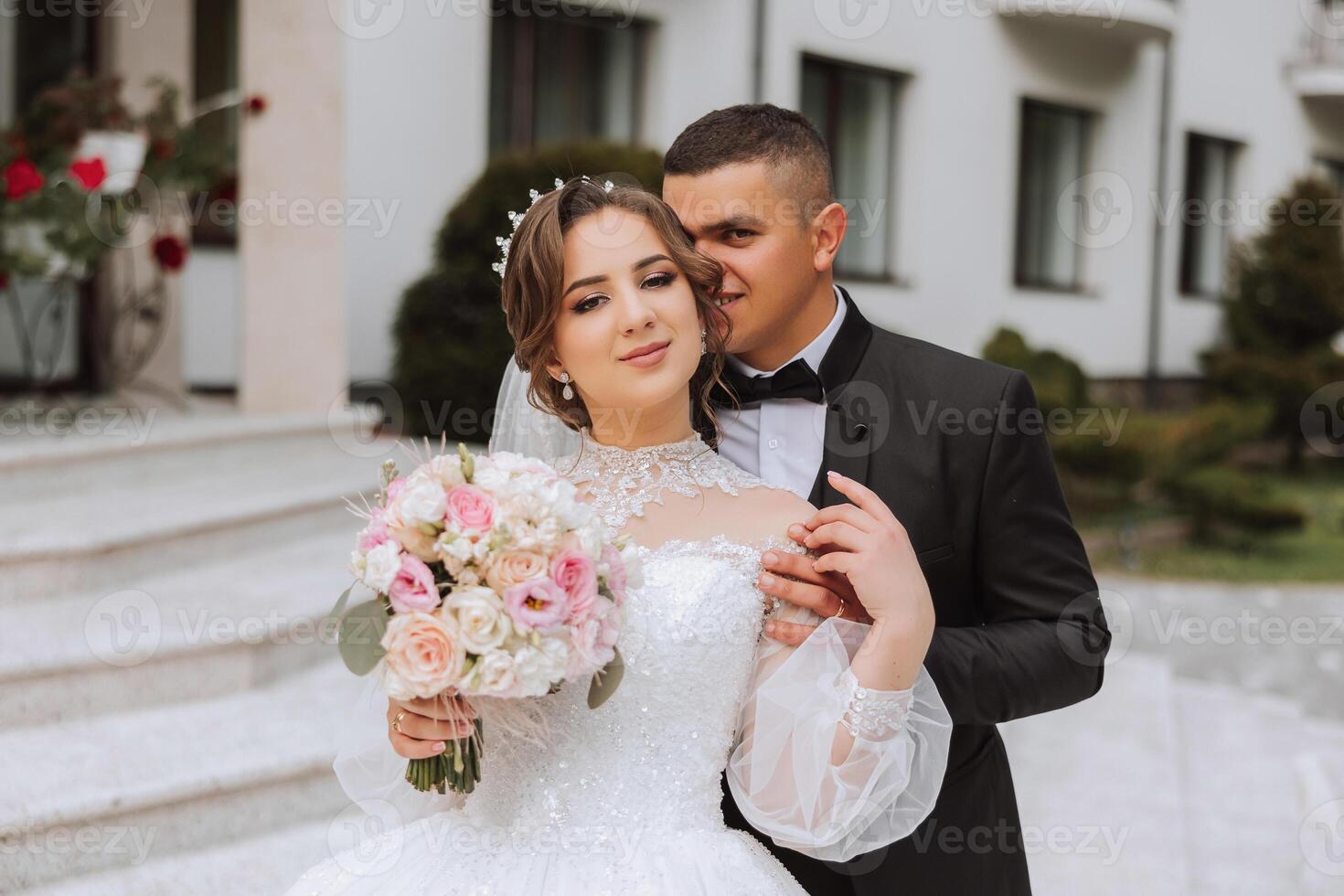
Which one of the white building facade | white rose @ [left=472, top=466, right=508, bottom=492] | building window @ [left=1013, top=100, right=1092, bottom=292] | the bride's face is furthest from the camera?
building window @ [left=1013, top=100, right=1092, bottom=292]

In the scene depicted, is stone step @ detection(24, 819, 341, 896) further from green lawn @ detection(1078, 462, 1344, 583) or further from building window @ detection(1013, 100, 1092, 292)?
building window @ detection(1013, 100, 1092, 292)

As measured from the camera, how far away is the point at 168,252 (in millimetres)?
6637

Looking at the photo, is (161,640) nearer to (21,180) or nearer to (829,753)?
(21,180)

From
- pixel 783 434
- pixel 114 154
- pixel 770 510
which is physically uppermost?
pixel 114 154

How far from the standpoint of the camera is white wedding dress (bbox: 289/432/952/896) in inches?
83.7

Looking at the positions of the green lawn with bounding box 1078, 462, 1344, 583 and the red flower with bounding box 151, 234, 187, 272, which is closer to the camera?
the red flower with bounding box 151, 234, 187, 272

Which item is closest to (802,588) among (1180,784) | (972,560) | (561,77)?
(972,560)

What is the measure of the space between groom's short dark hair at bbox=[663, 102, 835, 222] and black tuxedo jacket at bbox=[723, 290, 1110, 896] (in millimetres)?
408

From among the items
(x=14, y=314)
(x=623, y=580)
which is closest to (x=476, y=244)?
(x=14, y=314)

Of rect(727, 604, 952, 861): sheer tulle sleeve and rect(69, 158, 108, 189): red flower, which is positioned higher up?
rect(69, 158, 108, 189): red flower

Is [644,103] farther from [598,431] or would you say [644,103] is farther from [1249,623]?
[598,431]

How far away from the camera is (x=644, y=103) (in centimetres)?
991

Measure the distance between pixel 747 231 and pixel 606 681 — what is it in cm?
94

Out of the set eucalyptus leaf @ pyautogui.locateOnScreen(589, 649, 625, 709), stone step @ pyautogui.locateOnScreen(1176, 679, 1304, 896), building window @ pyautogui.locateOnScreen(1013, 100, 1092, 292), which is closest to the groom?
eucalyptus leaf @ pyautogui.locateOnScreen(589, 649, 625, 709)
